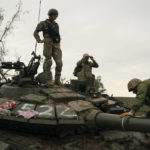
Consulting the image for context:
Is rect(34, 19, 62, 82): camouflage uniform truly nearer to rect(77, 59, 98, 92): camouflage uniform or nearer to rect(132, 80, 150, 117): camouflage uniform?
rect(77, 59, 98, 92): camouflage uniform

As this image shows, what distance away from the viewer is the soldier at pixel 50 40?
852 centimetres

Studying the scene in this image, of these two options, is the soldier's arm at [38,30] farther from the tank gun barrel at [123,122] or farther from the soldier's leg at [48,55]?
the tank gun barrel at [123,122]

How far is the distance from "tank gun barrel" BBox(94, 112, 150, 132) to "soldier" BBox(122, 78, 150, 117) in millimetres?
238

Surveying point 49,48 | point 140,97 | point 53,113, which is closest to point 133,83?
point 140,97

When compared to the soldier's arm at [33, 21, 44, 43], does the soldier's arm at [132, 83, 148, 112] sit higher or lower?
lower

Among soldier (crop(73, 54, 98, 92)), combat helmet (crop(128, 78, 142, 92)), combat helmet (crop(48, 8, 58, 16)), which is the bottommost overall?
combat helmet (crop(128, 78, 142, 92))

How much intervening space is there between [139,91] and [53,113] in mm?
2121

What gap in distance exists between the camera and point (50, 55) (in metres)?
8.66

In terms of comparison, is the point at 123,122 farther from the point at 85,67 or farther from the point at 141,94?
the point at 85,67

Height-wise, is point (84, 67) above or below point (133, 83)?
above

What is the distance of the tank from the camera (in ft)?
19.3

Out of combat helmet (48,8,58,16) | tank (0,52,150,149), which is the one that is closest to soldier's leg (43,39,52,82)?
tank (0,52,150,149)

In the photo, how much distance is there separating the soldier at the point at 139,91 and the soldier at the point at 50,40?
2.80 meters

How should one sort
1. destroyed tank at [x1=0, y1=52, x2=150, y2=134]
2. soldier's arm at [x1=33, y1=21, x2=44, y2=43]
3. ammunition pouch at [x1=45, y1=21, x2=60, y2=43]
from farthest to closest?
ammunition pouch at [x1=45, y1=21, x2=60, y2=43] < soldier's arm at [x1=33, y1=21, x2=44, y2=43] < destroyed tank at [x1=0, y1=52, x2=150, y2=134]
